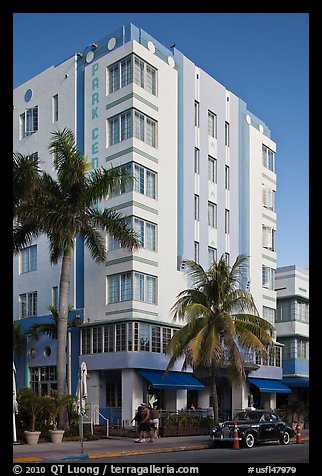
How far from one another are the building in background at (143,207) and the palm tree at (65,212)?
5337 millimetres

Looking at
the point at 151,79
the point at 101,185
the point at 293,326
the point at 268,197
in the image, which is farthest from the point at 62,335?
the point at 293,326

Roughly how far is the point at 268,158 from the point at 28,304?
20.8m

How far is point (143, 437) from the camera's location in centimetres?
2991

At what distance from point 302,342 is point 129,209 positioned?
75.4 ft

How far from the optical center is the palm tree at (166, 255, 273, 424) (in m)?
32.5

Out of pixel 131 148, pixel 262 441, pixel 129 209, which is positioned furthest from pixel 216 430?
pixel 131 148

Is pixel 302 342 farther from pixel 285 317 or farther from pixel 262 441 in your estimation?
pixel 262 441

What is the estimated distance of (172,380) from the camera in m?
37.9

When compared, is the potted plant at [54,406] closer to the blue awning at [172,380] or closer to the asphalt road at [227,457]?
the asphalt road at [227,457]

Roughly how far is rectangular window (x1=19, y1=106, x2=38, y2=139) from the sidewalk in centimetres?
2266

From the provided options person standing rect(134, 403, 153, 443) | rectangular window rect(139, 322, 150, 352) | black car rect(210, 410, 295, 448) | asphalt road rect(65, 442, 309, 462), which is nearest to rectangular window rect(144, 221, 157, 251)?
rectangular window rect(139, 322, 150, 352)

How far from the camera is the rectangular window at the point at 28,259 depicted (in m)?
44.5

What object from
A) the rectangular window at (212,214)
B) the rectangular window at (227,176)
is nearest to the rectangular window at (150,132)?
the rectangular window at (212,214)
